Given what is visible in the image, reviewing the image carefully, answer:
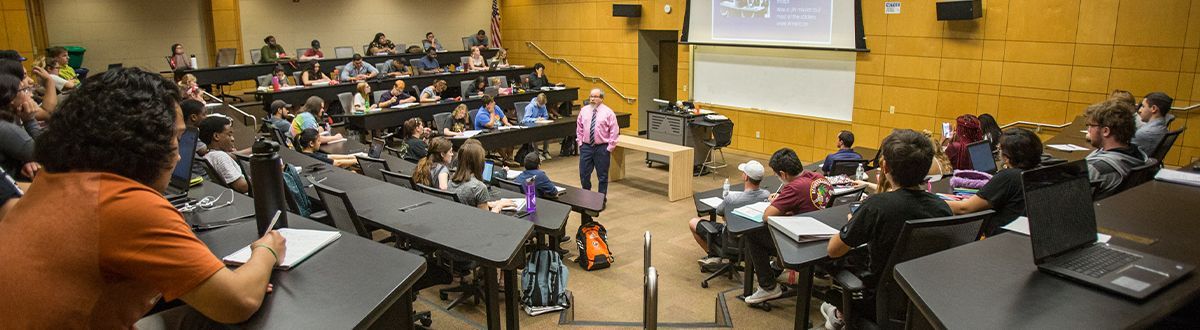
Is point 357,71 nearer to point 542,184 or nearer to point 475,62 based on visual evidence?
point 475,62

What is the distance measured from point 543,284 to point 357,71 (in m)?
9.32

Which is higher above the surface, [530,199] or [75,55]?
[75,55]

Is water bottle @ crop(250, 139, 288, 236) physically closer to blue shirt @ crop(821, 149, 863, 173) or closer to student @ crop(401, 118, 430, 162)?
student @ crop(401, 118, 430, 162)

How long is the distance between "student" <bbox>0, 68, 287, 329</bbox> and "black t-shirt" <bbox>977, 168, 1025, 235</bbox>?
12.1ft

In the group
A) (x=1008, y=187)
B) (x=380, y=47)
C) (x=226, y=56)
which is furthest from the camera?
(x=380, y=47)

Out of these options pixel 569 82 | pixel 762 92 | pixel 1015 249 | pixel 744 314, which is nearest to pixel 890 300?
pixel 1015 249

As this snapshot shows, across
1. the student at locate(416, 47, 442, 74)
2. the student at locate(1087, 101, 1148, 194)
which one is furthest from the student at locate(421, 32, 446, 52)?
the student at locate(1087, 101, 1148, 194)

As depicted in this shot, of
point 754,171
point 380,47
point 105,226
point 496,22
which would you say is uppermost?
point 496,22

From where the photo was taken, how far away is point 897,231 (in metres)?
3.09

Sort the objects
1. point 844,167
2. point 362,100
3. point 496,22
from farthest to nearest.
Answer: point 496,22 → point 362,100 → point 844,167

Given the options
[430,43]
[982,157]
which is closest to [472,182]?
[982,157]

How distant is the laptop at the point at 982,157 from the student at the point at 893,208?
9.99 feet

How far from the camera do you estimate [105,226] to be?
146 centimetres

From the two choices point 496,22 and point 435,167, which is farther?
point 496,22
